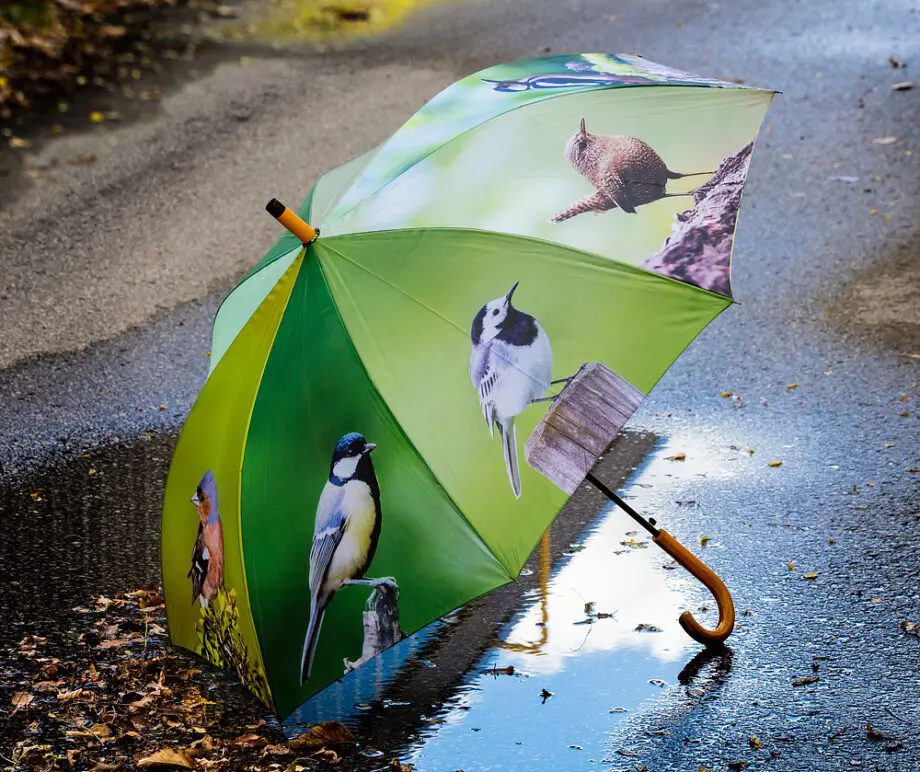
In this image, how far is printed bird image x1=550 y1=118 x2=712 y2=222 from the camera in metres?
3.28

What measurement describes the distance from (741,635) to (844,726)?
0.49m

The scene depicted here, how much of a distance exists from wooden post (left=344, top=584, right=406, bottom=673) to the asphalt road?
0.78 metres

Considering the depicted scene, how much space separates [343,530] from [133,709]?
1.31 metres

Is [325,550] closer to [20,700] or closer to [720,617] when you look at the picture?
[720,617]

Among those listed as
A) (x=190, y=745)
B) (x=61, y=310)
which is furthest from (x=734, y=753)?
(x=61, y=310)

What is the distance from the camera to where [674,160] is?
3.34 metres

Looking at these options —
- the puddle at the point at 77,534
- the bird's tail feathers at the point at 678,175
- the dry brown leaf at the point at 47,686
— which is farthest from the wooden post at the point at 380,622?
the puddle at the point at 77,534

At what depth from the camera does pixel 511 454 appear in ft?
9.72

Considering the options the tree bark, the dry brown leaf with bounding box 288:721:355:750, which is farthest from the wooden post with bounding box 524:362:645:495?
the dry brown leaf with bounding box 288:721:355:750

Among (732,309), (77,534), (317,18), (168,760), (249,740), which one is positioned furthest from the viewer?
(317,18)

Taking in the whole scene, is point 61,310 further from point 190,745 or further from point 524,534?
Result: point 524,534

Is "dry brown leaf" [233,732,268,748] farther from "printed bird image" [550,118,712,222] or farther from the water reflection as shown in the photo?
"printed bird image" [550,118,712,222]

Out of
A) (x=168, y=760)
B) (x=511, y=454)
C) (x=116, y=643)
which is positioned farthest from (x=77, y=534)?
(x=511, y=454)

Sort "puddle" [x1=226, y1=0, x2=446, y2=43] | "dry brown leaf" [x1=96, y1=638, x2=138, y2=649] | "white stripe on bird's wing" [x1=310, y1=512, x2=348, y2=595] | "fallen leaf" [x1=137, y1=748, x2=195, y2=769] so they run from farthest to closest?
1. "puddle" [x1=226, y1=0, x2=446, y2=43]
2. "dry brown leaf" [x1=96, y1=638, x2=138, y2=649]
3. "fallen leaf" [x1=137, y1=748, x2=195, y2=769]
4. "white stripe on bird's wing" [x1=310, y1=512, x2=348, y2=595]
